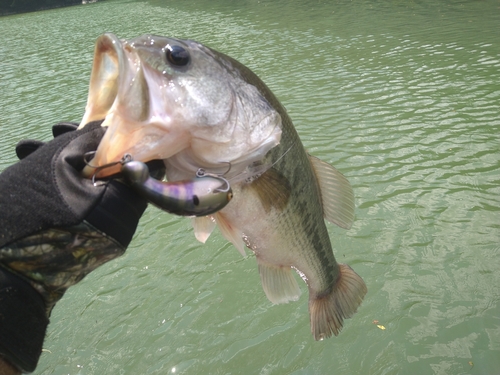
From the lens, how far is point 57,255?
1708 mm

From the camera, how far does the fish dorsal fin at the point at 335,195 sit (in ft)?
8.68

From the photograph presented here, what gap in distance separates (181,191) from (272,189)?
0.66 meters

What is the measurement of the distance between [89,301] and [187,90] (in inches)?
133

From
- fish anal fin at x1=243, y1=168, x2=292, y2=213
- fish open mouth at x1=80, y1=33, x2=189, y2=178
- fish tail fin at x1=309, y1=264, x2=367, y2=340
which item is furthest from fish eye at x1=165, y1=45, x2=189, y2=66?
fish tail fin at x1=309, y1=264, x2=367, y2=340

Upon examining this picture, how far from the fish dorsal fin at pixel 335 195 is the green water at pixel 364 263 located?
1.58 meters

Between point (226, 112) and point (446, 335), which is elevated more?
point (226, 112)

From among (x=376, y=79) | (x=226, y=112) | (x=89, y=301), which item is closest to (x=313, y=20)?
(x=376, y=79)

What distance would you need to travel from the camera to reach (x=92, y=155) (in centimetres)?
172

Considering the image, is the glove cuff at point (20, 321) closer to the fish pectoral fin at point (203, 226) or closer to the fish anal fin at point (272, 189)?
the fish pectoral fin at point (203, 226)

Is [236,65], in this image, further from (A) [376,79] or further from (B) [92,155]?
(A) [376,79]

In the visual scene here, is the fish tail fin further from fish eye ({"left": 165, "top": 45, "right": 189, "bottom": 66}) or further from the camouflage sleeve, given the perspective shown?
fish eye ({"left": 165, "top": 45, "right": 189, "bottom": 66})

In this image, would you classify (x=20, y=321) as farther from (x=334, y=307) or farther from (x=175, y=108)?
(x=334, y=307)

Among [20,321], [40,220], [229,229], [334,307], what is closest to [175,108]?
[40,220]

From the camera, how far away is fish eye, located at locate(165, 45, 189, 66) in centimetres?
172
